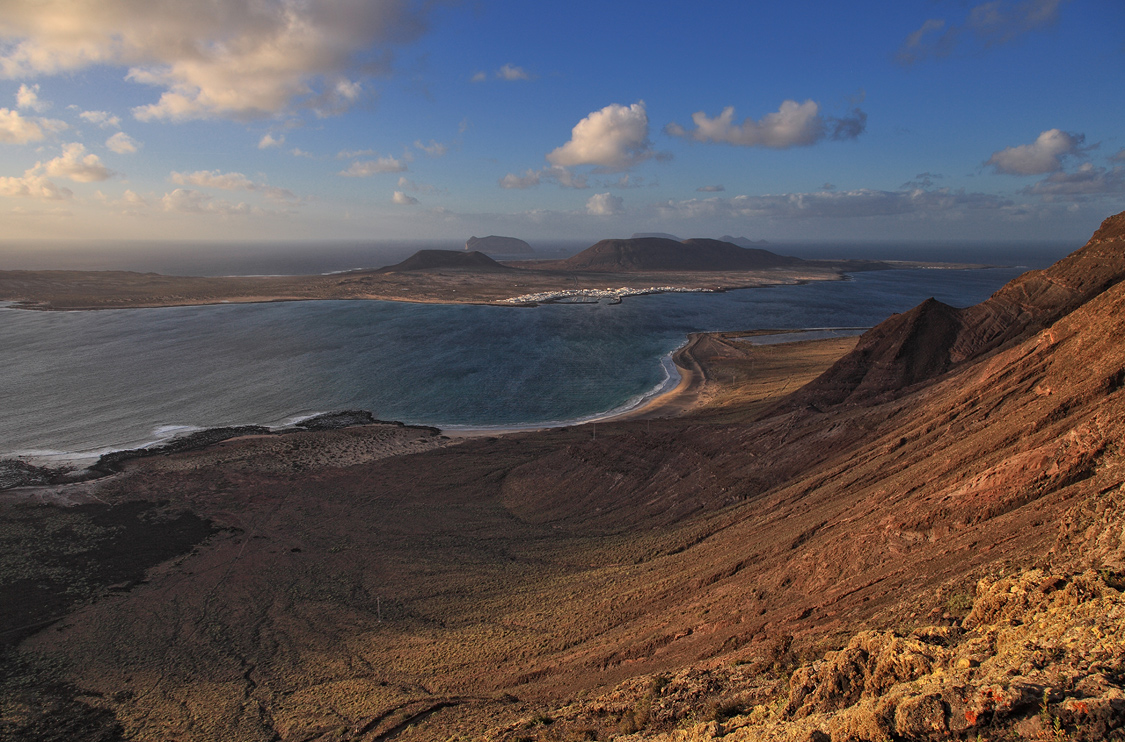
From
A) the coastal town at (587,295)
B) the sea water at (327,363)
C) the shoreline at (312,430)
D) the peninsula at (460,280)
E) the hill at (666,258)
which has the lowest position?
the shoreline at (312,430)

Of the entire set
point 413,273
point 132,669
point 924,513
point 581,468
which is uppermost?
point 413,273

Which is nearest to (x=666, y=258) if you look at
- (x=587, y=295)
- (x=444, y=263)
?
(x=444, y=263)

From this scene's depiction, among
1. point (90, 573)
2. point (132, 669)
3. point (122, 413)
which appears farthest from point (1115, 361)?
point (122, 413)

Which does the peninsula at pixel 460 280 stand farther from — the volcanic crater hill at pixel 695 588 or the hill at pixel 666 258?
the volcanic crater hill at pixel 695 588

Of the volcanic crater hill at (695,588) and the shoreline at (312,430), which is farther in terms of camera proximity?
the shoreline at (312,430)

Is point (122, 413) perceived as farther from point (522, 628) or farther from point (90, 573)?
point (522, 628)

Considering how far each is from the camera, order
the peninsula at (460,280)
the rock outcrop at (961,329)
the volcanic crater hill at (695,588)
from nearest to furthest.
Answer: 1. the volcanic crater hill at (695,588)
2. the rock outcrop at (961,329)
3. the peninsula at (460,280)

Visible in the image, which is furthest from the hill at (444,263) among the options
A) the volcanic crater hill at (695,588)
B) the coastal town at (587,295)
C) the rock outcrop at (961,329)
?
the rock outcrop at (961,329)
